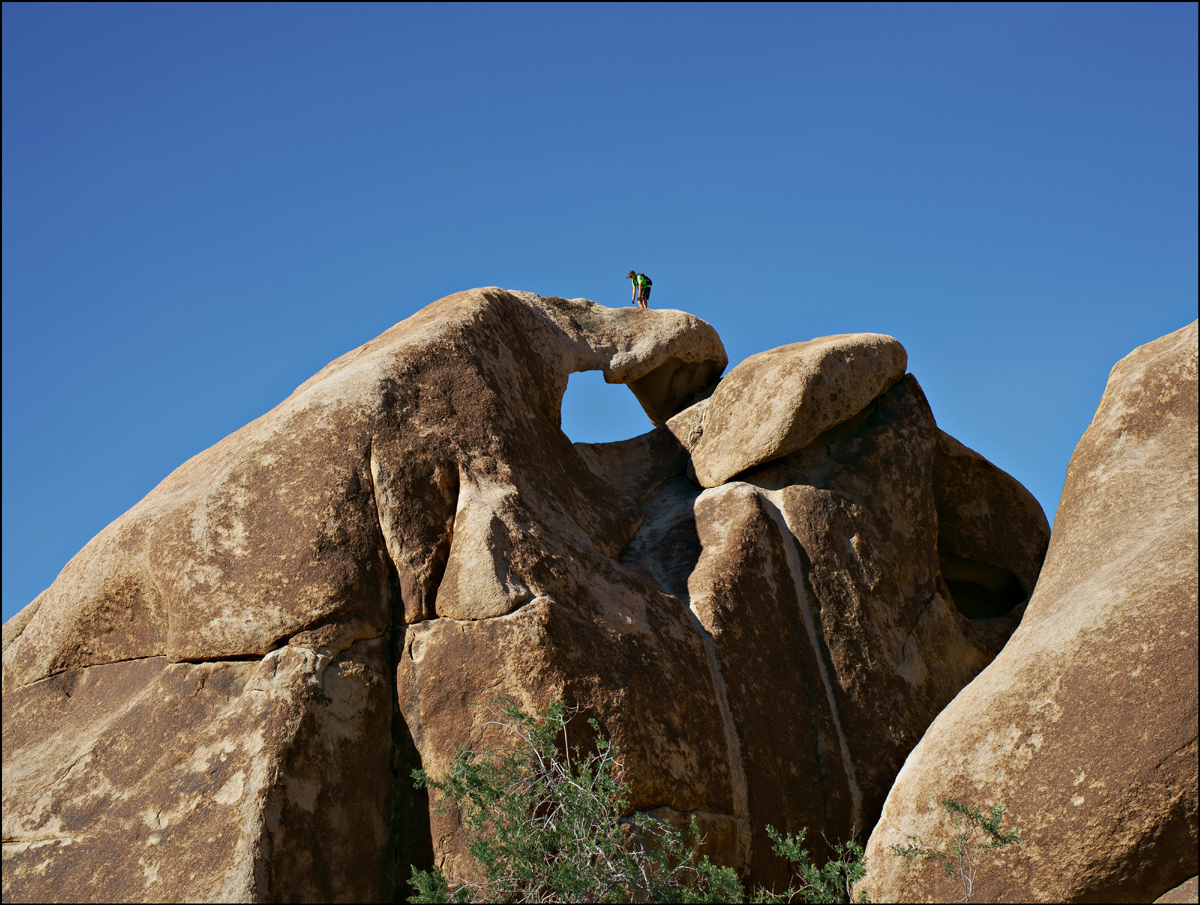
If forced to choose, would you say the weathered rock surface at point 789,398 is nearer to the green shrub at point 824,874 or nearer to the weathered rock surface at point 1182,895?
the green shrub at point 824,874

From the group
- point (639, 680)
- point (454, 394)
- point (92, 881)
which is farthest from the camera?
point (454, 394)

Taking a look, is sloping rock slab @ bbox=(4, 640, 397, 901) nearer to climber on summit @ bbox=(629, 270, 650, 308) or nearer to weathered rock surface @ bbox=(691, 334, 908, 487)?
weathered rock surface @ bbox=(691, 334, 908, 487)

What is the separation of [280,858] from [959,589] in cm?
759

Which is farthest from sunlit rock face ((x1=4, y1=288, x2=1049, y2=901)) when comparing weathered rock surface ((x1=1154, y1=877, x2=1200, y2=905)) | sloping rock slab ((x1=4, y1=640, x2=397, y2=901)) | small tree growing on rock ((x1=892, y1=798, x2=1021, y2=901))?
weathered rock surface ((x1=1154, y1=877, x2=1200, y2=905))

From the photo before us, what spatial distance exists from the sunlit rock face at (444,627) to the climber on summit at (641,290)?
2156 millimetres

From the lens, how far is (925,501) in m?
9.67

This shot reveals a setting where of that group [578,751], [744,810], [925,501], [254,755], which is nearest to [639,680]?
[578,751]

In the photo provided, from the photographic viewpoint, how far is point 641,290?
11.5 m

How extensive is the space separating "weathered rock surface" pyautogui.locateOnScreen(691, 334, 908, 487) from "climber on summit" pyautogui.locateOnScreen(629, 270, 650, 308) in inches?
76.9

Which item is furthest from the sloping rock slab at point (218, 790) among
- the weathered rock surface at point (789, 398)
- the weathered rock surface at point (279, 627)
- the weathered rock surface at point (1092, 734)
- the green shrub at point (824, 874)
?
the weathered rock surface at point (789, 398)

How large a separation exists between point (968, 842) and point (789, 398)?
13.1 feet

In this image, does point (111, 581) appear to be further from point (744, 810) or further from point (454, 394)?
point (744, 810)

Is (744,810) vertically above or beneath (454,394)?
beneath

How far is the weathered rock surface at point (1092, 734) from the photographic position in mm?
5676
